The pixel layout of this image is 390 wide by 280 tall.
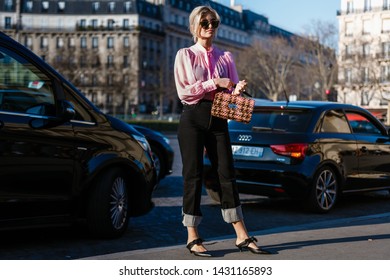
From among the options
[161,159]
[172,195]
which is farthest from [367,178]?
[161,159]

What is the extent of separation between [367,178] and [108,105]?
96196 millimetres

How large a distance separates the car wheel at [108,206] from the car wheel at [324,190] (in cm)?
279

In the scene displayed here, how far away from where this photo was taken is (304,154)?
844 centimetres

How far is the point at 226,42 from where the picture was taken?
127 metres

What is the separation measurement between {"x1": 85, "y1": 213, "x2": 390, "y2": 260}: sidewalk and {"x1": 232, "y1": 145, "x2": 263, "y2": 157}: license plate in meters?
1.56

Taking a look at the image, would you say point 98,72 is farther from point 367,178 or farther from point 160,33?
point 367,178

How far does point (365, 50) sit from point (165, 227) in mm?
80799

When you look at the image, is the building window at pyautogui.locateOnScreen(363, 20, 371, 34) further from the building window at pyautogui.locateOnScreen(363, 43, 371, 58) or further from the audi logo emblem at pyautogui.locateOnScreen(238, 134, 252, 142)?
the audi logo emblem at pyautogui.locateOnScreen(238, 134, 252, 142)

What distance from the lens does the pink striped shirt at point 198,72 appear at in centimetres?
528

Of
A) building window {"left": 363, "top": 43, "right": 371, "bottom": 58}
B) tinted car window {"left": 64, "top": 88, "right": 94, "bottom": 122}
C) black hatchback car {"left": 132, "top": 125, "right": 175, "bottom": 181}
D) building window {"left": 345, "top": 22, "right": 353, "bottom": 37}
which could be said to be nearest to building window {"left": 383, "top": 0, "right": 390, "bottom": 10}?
building window {"left": 345, "top": 22, "right": 353, "bottom": 37}

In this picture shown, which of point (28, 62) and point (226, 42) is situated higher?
point (226, 42)

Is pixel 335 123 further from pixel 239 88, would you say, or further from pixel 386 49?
pixel 386 49

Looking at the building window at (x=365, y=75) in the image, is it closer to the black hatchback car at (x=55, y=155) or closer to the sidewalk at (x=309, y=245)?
the sidewalk at (x=309, y=245)

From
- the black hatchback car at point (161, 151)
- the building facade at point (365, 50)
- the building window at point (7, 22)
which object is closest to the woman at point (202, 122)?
the black hatchback car at point (161, 151)
